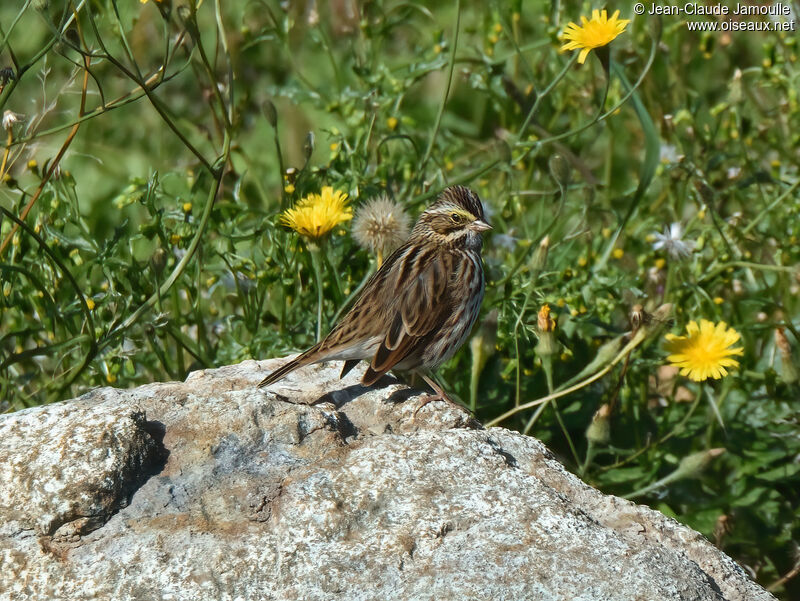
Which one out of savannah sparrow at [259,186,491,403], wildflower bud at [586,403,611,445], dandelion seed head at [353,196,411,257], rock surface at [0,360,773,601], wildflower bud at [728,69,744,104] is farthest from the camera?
wildflower bud at [728,69,744,104]

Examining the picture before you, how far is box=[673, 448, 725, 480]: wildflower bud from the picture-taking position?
3.60m

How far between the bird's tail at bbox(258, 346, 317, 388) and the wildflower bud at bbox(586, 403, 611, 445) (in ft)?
3.22

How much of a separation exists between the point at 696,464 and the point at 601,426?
35 centimetres

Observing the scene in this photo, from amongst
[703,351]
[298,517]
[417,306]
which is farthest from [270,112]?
[298,517]

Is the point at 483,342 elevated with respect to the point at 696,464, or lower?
elevated

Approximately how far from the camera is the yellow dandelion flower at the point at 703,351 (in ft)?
12.0

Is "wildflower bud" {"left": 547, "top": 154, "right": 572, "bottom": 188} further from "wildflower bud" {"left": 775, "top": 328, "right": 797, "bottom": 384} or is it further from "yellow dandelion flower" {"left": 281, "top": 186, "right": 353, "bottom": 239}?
"wildflower bud" {"left": 775, "top": 328, "right": 797, "bottom": 384}

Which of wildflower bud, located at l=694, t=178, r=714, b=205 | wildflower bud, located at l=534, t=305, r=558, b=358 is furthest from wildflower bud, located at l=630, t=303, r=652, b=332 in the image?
wildflower bud, located at l=694, t=178, r=714, b=205

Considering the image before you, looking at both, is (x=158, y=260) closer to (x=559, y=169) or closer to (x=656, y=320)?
(x=559, y=169)

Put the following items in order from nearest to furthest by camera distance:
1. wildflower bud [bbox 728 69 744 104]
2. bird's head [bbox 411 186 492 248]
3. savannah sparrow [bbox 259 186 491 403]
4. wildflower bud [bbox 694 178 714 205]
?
savannah sparrow [bbox 259 186 491 403], bird's head [bbox 411 186 492 248], wildflower bud [bbox 694 178 714 205], wildflower bud [bbox 728 69 744 104]

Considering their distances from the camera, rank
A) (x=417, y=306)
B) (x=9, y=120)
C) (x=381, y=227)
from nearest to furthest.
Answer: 1. (x=9, y=120)
2. (x=417, y=306)
3. (x=381, y=227)

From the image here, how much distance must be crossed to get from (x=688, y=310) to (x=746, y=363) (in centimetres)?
33

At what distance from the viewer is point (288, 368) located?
10.9 feet

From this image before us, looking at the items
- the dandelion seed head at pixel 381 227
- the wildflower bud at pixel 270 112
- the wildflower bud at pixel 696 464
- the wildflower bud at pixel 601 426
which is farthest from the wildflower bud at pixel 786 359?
the wildflower bud at pixel 270 112
